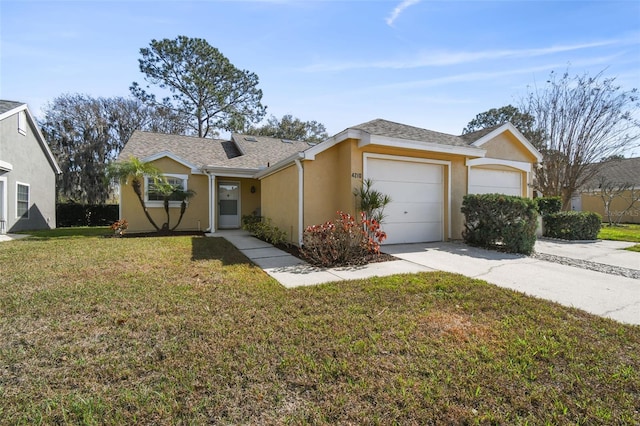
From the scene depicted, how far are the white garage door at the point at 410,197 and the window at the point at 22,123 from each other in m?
15.7

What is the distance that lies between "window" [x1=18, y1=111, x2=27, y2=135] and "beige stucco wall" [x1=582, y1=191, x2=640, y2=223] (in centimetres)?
3397

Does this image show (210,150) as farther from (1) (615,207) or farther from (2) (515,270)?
(1) (615,207)

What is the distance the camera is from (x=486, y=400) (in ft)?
6.93

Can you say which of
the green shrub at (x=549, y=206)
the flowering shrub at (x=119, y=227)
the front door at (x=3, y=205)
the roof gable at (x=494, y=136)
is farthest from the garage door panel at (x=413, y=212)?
the front door at (x=3, y=205)

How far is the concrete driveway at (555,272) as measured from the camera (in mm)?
4137

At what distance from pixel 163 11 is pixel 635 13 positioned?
492 inches

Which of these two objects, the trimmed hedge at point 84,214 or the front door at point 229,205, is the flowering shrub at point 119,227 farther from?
the trimmed hedge at point 84,214

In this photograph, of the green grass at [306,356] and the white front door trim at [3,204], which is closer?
the green grass at [306,356]

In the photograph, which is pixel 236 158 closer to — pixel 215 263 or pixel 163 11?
pixel 163 11

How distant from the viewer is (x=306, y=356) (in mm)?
2658

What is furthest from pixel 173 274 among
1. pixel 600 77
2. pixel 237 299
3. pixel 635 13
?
pixel 600 77

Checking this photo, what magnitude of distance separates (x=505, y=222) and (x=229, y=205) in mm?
11498

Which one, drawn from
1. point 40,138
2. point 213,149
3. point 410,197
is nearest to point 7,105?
point 40,138

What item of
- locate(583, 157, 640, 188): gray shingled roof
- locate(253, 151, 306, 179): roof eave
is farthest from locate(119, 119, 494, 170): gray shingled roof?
locate(583, 157, 640, 188): gray shingled roof
